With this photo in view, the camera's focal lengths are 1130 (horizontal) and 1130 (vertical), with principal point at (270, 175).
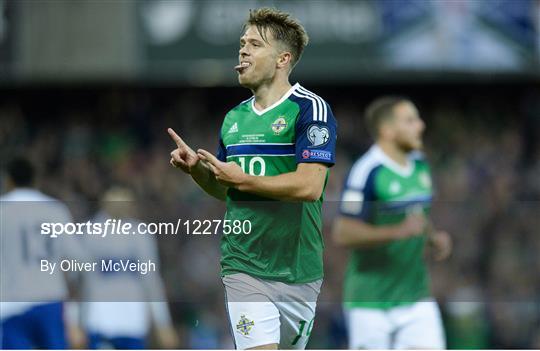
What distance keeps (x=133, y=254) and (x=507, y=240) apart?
18.8ft

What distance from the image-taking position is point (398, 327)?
6.79m

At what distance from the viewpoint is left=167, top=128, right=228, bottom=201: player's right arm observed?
4.59 meters

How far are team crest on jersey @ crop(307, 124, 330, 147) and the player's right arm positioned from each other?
446 millimetres

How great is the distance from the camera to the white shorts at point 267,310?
467cm

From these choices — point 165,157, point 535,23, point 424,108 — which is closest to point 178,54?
point 165,157

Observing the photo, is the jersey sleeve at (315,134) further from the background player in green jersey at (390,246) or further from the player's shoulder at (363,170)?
the player's shoulder at (363,170)

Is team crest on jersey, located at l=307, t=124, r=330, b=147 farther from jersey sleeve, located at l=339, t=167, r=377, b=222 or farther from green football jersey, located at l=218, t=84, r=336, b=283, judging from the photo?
jersey sleeve, located at l=339, t=167, r=377, b=222

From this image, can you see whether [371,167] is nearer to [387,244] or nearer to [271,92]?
[387,244]

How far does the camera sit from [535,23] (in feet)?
45.5

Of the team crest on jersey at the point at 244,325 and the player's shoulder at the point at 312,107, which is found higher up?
the player's shoulder at the point at 312,107

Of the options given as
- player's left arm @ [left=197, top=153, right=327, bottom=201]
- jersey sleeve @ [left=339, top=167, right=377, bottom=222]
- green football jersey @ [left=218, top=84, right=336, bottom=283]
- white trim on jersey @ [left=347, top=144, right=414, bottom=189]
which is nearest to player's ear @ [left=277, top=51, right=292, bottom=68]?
green football jersey @ [left=218, top=84, right=336, bottom=283]

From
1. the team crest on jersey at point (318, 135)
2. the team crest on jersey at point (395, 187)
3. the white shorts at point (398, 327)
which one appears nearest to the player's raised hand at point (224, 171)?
the team crest on jersey at point (318, 135)

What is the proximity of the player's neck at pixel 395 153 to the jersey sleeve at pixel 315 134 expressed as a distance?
99.7 inches

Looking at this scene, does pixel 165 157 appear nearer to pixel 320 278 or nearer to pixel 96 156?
pixel 96 156
